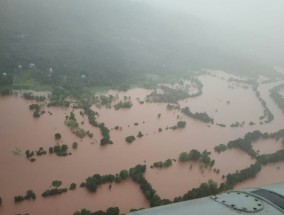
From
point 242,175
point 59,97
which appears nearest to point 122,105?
point 59,97

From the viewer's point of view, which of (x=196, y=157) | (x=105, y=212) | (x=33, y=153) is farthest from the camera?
(x=196, y=157)

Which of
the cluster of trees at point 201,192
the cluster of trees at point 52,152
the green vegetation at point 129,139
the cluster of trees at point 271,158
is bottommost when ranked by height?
the cluster of trees at point 201,192

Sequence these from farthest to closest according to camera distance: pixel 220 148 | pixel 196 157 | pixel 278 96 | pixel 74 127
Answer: pixel 278 96
pixel 220 148
pixel 74 127
pixel 196 157

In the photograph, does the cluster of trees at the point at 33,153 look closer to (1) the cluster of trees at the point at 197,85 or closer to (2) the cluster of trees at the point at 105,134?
(2) the cluster of trees at the point at 105,134

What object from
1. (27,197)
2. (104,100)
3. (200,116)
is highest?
(104,100)

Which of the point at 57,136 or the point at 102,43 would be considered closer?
the point at 57,136

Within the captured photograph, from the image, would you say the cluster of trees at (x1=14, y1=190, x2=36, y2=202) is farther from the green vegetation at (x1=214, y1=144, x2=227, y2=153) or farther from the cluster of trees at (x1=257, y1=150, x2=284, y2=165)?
the cluster of trees at (x1=257, y1=150, x2=284, y2=165)

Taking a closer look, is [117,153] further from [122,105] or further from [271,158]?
[271,158]

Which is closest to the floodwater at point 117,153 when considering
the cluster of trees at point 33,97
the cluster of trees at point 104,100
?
the cluster of trees at point 33,97
